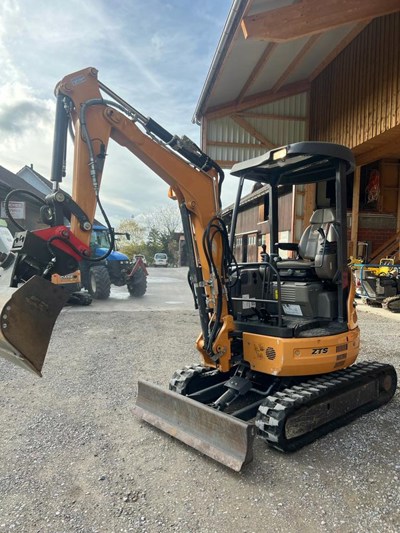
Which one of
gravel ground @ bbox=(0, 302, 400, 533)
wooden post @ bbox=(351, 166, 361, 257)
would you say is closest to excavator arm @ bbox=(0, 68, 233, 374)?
gravel ground @ bbox=(0, 302, 400, 533)

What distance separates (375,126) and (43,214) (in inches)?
370

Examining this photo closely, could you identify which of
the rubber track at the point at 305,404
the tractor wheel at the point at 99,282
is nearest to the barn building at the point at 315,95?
the rubber track at the point at 305,404

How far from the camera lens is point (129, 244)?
158ft

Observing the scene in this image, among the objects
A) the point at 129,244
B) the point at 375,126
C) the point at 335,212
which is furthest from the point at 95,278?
the point at 129,244

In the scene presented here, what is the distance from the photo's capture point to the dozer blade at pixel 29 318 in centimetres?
270

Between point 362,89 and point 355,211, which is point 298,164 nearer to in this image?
point 362,89

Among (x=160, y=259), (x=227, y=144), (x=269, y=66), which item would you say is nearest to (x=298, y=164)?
(x=269, y=66)

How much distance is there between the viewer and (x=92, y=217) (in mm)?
3395

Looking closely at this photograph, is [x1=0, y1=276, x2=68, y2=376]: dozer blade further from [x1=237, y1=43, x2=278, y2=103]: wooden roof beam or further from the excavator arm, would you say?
[x1=237, y1=43, x2=278, y2=103]: wooden roof beam

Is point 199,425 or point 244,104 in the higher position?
point 244,104

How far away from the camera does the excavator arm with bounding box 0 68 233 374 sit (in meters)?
2.91

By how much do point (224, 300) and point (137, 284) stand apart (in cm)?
1017

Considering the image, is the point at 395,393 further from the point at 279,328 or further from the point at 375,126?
the point at 375,126

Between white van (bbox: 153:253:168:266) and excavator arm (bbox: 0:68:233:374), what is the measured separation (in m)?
39.5
